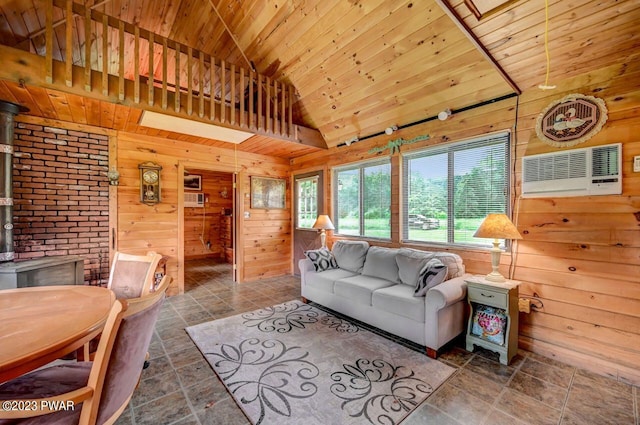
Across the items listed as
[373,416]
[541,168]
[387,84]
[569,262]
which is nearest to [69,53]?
[387,84]

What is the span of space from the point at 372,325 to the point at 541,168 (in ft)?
7.67

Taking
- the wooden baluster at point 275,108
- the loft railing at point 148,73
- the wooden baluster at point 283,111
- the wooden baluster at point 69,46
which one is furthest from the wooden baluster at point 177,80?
the wooden baluster at point 283,111

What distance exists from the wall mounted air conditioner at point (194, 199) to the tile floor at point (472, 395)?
17.0 ft

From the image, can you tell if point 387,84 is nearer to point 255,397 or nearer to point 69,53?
point 69,53

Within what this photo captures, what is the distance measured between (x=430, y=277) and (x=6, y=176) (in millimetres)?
4579

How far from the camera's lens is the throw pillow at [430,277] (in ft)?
8.77

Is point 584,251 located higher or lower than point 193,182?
lower

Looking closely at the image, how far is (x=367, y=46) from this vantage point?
9.87 ft

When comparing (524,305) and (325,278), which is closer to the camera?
(524,305)

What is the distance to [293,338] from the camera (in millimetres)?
2830

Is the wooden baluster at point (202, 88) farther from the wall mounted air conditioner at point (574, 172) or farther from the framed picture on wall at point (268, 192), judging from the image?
the wall mounted air conditioner at point (574, 172)

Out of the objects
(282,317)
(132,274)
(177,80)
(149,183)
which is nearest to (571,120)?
(282,317)

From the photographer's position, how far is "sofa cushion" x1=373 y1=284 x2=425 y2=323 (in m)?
2.59

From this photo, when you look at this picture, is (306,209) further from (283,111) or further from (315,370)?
(315,370)
